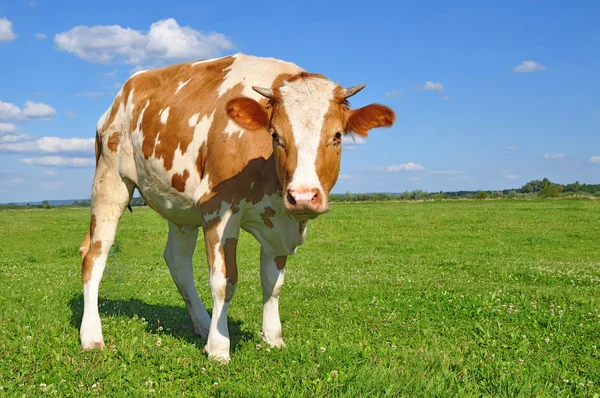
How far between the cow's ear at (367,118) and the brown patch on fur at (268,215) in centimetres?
136

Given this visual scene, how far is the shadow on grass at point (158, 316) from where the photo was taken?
8.20 meters

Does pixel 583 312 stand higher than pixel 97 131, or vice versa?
pixel 97 131

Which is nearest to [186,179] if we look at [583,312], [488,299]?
[488,299]

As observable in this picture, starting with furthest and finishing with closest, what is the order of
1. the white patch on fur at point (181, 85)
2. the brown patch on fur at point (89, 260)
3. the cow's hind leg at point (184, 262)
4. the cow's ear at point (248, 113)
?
the cow's hind leg at point (184, 262) < the brown patch on fur at point (89, 260) < the white patch on fur at point (181, 85) < the cow's ear at point (248, 113)

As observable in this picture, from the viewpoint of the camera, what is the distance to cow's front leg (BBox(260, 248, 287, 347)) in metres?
7.50

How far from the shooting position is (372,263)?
61.7 feet

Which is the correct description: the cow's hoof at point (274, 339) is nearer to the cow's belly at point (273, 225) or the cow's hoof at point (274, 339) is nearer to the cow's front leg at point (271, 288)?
the cow's front leg at point (271, 288)

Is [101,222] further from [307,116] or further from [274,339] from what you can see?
[307,116]

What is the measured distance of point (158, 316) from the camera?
9398 millimetres

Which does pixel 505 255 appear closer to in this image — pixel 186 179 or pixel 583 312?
pixel 583 312

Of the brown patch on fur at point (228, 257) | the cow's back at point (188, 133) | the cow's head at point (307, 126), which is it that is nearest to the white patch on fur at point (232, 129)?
the cow's back at point (188, 133)

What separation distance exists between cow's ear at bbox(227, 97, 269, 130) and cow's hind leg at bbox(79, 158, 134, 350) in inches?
126

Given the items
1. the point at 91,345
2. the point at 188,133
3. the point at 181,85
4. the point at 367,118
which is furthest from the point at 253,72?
the point at 91,345

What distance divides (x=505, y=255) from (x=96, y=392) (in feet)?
63.0
